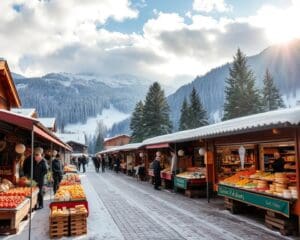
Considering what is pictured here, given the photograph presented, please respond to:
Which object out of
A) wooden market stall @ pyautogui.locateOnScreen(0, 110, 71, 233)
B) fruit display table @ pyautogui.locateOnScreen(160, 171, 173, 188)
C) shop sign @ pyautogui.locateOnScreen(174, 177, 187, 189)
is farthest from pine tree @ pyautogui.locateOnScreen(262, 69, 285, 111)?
wooden market stall @ pyautogui.locateOnScreen(0, 110, 71, 233)

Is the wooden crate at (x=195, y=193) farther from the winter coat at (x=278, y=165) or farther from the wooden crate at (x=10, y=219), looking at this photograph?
the wooden crate at (x=10, y=219)

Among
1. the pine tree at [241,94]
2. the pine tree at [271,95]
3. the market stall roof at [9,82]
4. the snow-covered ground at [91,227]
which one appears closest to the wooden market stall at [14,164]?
the snow-covered ground at [91,227]

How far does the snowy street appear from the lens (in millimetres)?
9094

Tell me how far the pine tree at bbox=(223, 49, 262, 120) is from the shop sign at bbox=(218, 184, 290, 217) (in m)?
32.2

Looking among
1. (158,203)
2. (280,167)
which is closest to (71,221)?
(158,203)

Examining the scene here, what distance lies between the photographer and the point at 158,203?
1486 cm

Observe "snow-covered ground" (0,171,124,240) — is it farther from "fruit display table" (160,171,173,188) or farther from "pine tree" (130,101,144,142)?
"pine tree" (130,101,144,142)

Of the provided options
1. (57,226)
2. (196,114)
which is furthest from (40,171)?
(196,114)

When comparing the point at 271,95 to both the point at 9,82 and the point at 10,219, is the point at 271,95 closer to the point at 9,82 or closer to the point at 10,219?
the point at 9,82

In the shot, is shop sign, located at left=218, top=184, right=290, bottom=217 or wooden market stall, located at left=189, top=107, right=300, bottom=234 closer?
wooden market stall, located at left=189, top=107, right=300, bottom=234

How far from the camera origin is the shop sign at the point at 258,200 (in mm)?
9008

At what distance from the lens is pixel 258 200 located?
10.4 meters

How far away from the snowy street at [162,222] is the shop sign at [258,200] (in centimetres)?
56

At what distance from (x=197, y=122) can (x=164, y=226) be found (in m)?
43.3
